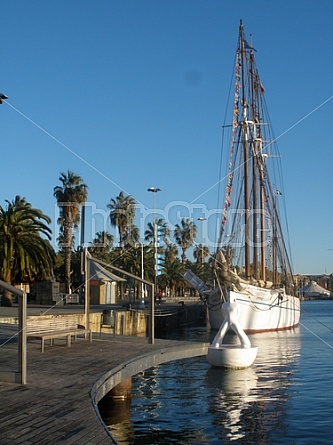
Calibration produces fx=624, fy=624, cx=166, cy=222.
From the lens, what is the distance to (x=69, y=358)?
14.0 m

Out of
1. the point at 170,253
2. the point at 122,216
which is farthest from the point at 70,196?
the point at 170,253

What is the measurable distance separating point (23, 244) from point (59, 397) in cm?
3115

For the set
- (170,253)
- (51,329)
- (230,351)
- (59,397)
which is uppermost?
(170,253)

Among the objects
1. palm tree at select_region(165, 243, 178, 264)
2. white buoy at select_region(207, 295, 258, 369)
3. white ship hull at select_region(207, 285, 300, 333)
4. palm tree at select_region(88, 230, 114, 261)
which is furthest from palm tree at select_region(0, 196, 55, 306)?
palm tree at select_region(165, 243, 178, 264)

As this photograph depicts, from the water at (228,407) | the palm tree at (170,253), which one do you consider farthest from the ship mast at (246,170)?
the palm tree at (170,253)

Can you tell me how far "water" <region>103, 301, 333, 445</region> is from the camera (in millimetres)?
13078

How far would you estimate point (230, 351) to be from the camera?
849 inches

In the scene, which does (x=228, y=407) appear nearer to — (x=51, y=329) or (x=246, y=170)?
(x=51, y=329)

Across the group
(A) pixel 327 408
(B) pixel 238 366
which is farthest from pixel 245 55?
(A) pixel 327 408

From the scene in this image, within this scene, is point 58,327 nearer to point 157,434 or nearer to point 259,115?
point 157,434

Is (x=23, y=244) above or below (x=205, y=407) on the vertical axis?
above

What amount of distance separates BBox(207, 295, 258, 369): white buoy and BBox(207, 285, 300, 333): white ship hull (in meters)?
22.3

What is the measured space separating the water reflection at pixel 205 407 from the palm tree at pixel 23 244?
16557mm

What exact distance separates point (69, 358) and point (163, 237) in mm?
93969
